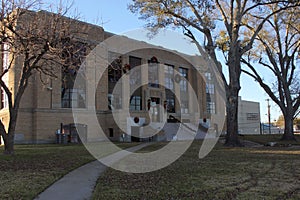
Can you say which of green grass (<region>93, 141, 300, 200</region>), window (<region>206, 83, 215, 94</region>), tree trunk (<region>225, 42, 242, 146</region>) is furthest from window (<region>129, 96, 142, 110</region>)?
green grass (<region>93, 141, 300, 200</region>)

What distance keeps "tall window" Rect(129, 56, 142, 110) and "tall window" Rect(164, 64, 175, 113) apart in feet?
18.0

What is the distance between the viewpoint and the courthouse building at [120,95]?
31328 millimetres

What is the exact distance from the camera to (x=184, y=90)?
50219 mm

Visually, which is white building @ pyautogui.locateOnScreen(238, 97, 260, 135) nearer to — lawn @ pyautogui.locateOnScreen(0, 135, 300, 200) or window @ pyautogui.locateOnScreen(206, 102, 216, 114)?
window @ pyautogui.locateOnScreen(206, 102, 216, 114)

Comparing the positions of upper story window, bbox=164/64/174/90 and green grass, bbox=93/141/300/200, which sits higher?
upper story window, bbox=164/64/174/90

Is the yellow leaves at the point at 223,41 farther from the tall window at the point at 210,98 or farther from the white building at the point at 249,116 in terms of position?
the white building at the point at 249,116

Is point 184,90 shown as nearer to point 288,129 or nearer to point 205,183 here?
point 288,129

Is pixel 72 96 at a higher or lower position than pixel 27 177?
higher

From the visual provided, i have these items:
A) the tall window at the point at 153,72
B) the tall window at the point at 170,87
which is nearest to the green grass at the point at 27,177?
the tall window at the point at 153,72

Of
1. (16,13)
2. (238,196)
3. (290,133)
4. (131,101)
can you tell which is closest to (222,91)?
(290,133)

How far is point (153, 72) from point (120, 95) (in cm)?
726

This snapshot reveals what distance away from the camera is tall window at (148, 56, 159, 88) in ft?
143

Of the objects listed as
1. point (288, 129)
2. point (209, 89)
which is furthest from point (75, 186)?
point (209, 89)

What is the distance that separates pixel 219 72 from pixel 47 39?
1213 cm
